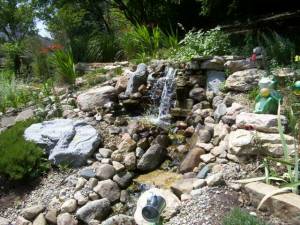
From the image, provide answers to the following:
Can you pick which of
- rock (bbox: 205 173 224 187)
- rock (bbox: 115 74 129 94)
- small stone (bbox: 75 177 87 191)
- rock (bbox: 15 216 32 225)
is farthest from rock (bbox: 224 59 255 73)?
rock (bbox: 15 216 32 225)

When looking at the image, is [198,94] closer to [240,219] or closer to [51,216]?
[51,216]

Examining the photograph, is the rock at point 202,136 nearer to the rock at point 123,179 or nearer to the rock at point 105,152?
the rock at point 123,179

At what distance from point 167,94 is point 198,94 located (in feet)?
1.92

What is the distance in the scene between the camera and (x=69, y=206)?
4266mm

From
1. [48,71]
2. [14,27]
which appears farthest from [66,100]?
[14,27]

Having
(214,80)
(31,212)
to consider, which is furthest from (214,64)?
(31,212)

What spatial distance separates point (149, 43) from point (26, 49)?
3.88m

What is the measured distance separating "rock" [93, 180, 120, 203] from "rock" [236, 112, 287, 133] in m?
1.53

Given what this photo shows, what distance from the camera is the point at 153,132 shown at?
18.1ft

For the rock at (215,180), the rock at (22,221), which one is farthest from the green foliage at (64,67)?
the rock at (215,180)

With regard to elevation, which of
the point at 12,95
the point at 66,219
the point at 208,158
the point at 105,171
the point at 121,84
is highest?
the point at 121,84

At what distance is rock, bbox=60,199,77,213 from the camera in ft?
14.0

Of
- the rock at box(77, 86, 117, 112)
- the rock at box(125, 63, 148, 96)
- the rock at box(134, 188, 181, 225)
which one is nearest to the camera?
the rock at box(134, 188, 181, 225)

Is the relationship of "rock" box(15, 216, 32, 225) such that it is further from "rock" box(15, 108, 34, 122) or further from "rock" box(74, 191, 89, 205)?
"rock" box(15, 108, 34, 122)
